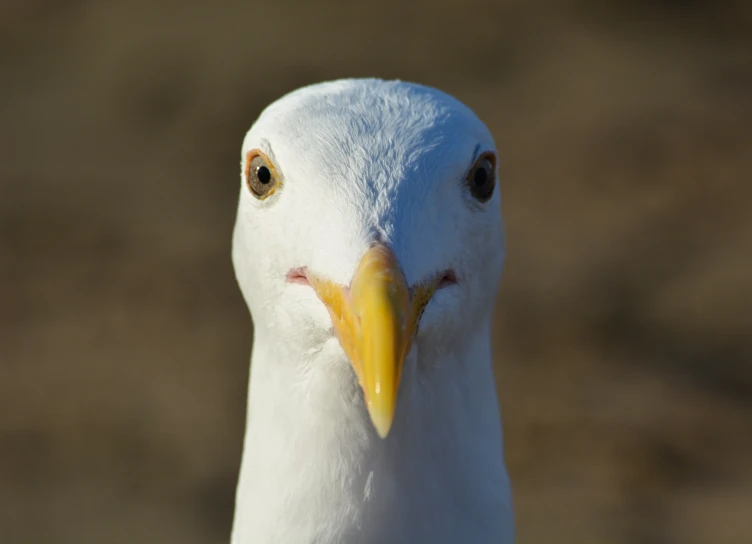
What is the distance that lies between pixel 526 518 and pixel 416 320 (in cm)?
572

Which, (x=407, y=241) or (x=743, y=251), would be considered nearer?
(x=407, y=241)

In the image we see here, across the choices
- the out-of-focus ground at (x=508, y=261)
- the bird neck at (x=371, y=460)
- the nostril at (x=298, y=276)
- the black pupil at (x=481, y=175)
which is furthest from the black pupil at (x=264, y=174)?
the out-of-focus ground at (x=508, y=261)

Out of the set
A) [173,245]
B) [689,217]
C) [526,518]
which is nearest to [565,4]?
[689,217]

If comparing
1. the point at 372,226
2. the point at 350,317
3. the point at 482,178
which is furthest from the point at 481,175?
the point at 350,317

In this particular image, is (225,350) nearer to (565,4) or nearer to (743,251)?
(743,251)

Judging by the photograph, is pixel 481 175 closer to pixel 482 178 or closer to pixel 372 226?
pixel 482 178

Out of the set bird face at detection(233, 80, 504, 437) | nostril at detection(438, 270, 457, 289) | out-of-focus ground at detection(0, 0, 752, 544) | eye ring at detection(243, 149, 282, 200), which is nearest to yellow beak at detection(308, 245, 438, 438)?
bird face at detection(233, 80, 504, 437)

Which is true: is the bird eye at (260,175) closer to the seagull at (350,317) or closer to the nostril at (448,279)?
the seagull at (350,317)

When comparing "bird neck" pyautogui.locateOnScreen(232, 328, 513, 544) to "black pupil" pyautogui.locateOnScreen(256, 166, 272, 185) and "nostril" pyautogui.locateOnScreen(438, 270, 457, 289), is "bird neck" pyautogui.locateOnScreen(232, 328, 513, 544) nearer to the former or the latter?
"nostril" pyautogui.locateOnScreen(438, 270, 457, 289)

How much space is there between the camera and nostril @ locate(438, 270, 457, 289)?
9.29ft

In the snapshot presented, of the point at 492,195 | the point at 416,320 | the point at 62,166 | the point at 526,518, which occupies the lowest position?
the point at 526,518

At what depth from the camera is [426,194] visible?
2850mm

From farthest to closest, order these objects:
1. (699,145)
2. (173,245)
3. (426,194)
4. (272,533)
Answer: (699,145) < (173,245) < (272,533) < (426,194)

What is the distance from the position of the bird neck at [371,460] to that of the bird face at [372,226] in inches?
4.2
